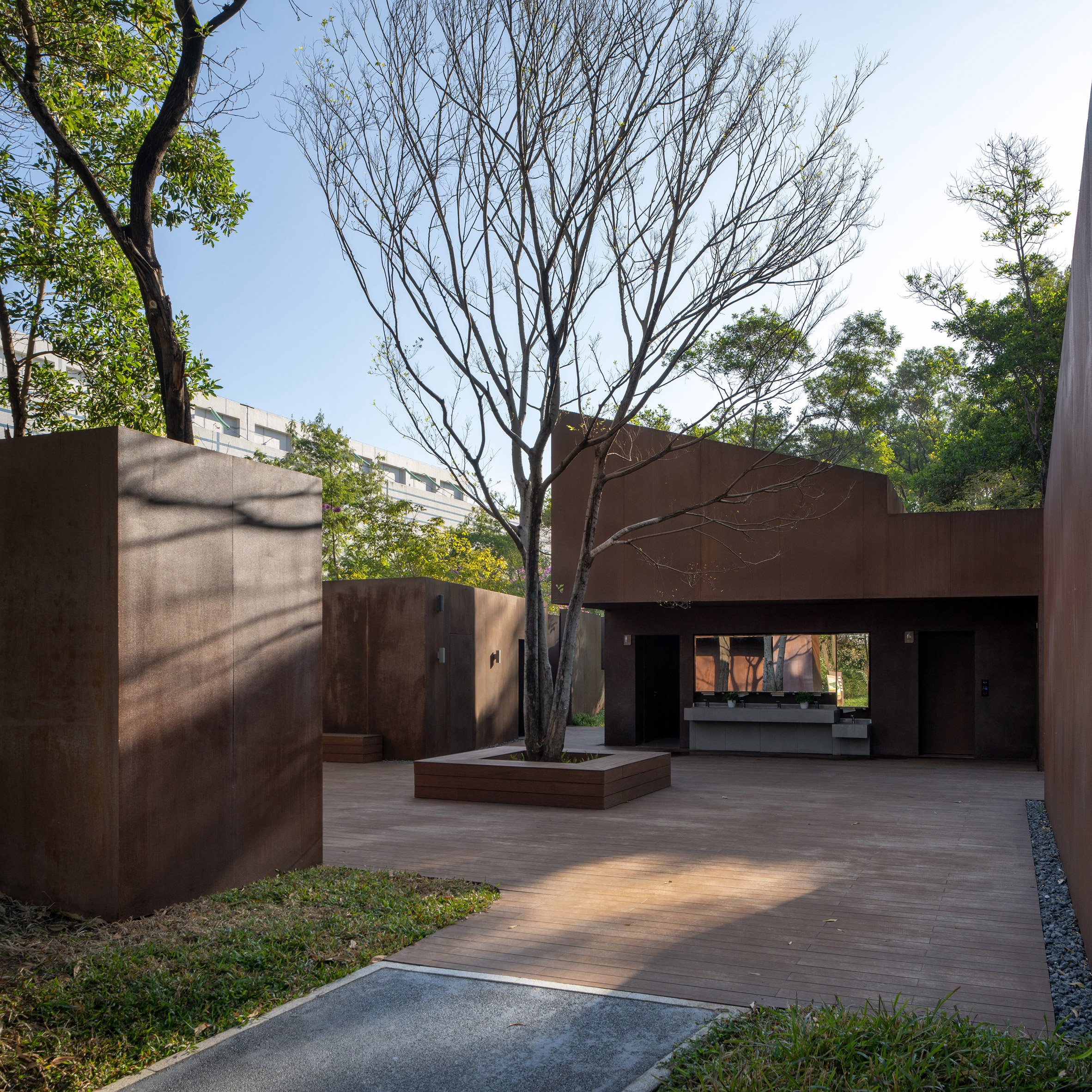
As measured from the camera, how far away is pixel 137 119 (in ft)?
26.7

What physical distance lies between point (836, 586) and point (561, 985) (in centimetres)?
1020

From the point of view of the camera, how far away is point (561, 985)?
408 centimetres

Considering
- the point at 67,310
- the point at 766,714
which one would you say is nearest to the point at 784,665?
the point at 766,714

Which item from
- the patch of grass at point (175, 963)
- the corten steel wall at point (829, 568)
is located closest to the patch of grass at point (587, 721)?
the corten steel wall at point (829, 568)

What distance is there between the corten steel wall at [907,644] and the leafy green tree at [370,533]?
9.30 m

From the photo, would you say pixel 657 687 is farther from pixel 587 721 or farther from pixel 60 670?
pixel 60 670

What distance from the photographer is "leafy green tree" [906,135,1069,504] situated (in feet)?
59.8

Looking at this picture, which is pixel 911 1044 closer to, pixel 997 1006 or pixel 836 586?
pixel 997 1006

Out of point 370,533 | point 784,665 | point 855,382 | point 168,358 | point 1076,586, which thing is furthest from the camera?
point 370,533

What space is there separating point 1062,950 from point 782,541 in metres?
9.40

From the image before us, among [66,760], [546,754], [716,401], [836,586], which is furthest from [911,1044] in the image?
[836,586]

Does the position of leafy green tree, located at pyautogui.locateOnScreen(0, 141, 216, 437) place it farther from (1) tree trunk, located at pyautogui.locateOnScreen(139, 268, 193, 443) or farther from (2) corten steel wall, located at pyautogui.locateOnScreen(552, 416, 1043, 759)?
(2) corten steel wall, located at pyautogui.locateOnScreen(552, 416, 1043, 759)

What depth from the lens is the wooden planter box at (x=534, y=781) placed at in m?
9.32

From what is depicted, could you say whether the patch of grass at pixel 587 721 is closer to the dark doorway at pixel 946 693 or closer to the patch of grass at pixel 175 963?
the dark doorway at pixel 946 693
